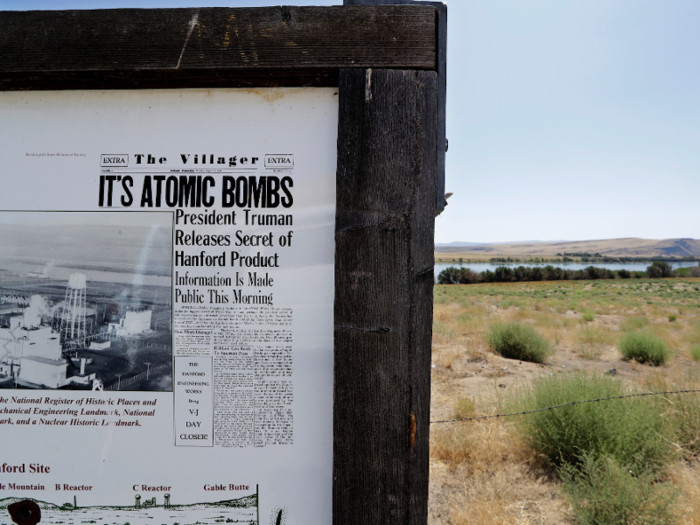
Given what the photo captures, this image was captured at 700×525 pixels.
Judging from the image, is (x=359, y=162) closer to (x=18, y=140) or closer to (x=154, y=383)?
(x=154, y=383)

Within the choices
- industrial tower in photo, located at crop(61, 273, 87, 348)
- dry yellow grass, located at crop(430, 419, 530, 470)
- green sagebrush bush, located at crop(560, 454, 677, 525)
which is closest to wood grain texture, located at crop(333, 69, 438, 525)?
industrial tower in photo, located at crop(61, 273, 87, 348)

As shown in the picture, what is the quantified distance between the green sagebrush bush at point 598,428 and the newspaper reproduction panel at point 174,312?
3241mm

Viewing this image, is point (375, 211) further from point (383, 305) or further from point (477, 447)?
point (477, 447)

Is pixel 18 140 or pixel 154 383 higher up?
pixel 18 140

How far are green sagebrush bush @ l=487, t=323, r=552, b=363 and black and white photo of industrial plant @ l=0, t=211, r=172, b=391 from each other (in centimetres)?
873

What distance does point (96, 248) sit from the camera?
1021 mm

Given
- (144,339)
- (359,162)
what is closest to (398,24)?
(359,162)

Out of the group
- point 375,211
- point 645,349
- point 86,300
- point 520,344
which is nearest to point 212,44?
point 375,211

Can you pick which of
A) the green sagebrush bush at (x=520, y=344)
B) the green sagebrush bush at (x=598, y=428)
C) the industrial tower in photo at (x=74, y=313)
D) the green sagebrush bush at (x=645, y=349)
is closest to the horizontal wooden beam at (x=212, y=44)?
the industrial tower in photo at (x=74, y=313)

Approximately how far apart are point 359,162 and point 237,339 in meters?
0.55

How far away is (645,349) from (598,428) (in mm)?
6518

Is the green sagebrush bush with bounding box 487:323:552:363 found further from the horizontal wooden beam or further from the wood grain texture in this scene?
the horizontal wooden beam

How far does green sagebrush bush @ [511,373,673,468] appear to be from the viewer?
11.4 ft

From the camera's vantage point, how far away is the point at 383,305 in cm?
94
